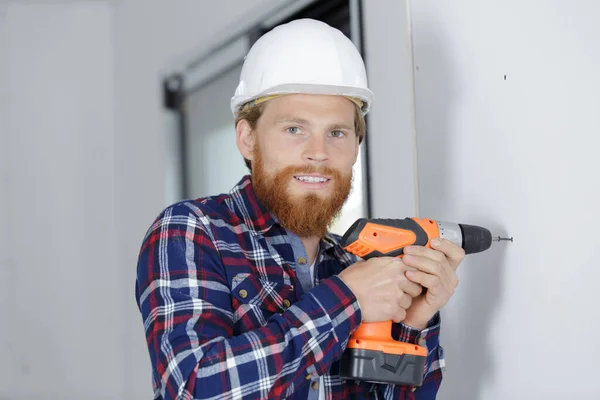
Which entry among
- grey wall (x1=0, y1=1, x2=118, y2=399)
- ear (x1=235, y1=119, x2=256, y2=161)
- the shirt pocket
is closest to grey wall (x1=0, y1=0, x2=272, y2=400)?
grey wall (x1=0, y1=1, x2=118, y2=399)

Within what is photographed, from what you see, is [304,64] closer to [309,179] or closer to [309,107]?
[309,107]

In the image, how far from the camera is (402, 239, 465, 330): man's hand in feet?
4.34

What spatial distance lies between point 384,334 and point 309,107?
1.60ft

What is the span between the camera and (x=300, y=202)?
1.49 m

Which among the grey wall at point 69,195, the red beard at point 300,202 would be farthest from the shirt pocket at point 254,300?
the grey wall at point 69,195

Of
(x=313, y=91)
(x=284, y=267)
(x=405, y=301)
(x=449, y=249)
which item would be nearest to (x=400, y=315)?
(x=405, y=301)

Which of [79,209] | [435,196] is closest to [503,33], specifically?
[435,196]

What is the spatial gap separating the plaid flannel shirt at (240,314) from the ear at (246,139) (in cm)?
13

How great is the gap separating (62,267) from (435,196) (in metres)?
2.96

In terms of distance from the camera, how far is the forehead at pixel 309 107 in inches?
58.2

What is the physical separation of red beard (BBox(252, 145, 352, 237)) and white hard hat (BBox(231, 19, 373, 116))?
0.17m

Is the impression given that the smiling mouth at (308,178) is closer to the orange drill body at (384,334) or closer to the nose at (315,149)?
the nose at (315,149)

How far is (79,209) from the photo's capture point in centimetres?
416

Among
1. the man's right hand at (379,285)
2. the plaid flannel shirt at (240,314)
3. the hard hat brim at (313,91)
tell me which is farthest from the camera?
the hard hat brim at (313,91)
